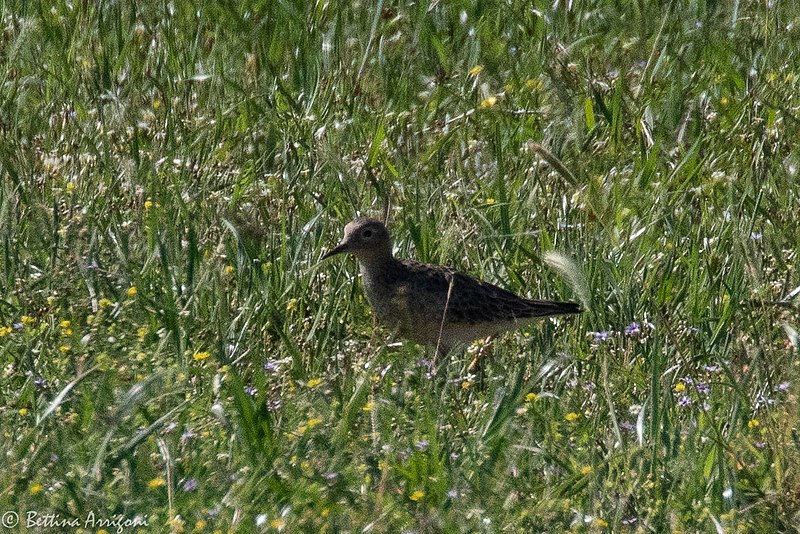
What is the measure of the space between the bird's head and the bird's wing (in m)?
0.16

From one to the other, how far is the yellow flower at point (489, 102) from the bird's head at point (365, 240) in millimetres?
1605

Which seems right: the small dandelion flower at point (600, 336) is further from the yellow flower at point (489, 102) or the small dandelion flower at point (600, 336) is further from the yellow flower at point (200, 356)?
the yellow flower at point (489, 102)

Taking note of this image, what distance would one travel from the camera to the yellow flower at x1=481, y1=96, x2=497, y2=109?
347 inches

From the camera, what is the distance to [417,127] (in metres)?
9.01

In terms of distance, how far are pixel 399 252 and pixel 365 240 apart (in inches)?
24.5

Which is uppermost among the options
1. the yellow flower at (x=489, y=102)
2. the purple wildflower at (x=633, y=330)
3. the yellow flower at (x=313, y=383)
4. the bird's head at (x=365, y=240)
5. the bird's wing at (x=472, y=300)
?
the yellow flower at (x=489, y=102)

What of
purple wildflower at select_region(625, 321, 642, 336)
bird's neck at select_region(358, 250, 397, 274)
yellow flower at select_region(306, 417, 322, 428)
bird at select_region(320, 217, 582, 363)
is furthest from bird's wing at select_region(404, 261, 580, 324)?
yellow flower at select_region(306, 417, 322, 428)

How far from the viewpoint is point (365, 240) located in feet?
24.1

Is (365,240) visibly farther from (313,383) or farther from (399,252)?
(313,383)

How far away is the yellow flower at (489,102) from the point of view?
881 centimetres

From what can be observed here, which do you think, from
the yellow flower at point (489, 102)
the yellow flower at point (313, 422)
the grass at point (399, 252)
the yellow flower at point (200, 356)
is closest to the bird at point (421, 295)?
the grass at point (399, 252)

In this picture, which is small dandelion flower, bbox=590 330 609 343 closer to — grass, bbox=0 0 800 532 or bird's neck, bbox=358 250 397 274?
grass, bbox=0 0 800 532

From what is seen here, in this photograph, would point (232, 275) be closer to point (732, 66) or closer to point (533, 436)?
point (533, 436)

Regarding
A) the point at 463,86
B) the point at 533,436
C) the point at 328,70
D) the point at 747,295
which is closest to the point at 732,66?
the point at 463,86
